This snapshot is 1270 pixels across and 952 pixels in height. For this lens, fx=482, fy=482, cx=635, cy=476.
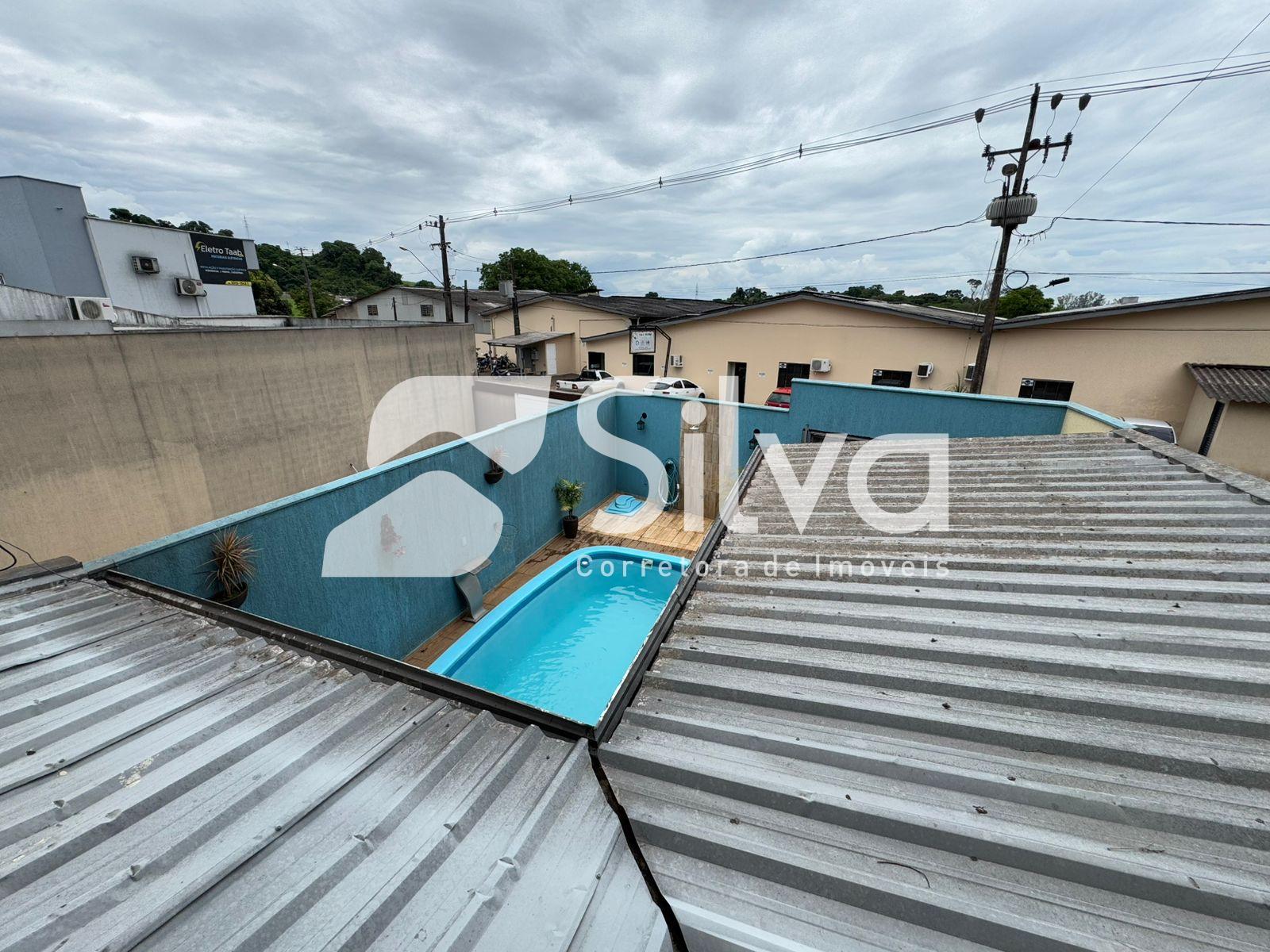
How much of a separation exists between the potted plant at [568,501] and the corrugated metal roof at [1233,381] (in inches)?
488

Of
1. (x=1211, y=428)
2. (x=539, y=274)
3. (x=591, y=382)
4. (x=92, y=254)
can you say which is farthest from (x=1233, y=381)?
(x=539, y=274)

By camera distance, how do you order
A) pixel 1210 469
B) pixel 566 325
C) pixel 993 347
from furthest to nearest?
pixel 566 325 → pixel 993 347 → pixel 1210 469

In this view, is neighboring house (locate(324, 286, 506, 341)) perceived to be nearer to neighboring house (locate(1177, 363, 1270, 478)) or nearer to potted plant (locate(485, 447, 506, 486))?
potted plant (locate(485, 447, 506, 486))

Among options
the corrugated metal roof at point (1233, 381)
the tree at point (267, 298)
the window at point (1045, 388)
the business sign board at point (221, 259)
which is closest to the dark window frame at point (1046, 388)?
the window at point (1045, 388)

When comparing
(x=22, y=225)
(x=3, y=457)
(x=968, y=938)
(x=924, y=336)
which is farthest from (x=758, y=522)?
(x=22, y=225)

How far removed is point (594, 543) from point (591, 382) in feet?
32.2

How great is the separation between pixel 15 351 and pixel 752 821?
27.4 feet

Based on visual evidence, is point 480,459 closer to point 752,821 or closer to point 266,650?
point 266,650

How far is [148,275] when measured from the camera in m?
15.1

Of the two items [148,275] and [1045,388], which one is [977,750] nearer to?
[1045,388]

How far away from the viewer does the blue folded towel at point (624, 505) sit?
1033 cm

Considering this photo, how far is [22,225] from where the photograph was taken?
530 inches

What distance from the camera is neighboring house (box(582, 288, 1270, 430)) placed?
1015cm

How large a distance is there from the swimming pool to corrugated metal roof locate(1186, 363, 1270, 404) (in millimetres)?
11119
